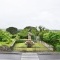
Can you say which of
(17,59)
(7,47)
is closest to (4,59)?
(17,59)

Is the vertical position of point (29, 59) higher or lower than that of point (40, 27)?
lower

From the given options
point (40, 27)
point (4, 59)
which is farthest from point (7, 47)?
point (40, 27)

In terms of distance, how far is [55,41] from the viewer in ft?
101

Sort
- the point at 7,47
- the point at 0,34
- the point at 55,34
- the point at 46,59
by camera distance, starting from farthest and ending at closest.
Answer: the point at 0,34 < the point at 55,34 < the point at 7,47 < the point at 46,59

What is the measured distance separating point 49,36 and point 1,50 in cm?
818

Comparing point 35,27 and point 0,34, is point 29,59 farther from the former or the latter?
point 35,27

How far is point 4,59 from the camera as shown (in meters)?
18.3

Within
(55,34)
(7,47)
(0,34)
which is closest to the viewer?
(7,47)

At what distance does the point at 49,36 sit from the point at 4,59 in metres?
13.6

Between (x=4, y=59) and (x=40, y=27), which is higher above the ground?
(x=40, y=27)

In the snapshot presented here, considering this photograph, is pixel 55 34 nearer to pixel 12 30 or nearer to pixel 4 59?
pixel 4 59

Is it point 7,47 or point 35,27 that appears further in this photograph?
point 35,27

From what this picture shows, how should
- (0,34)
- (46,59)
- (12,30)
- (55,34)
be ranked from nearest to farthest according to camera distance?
1. (46,59)
2. (55,34)
3. (0,34)
4. (12,30)

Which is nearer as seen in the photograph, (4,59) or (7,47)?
(4,59)
